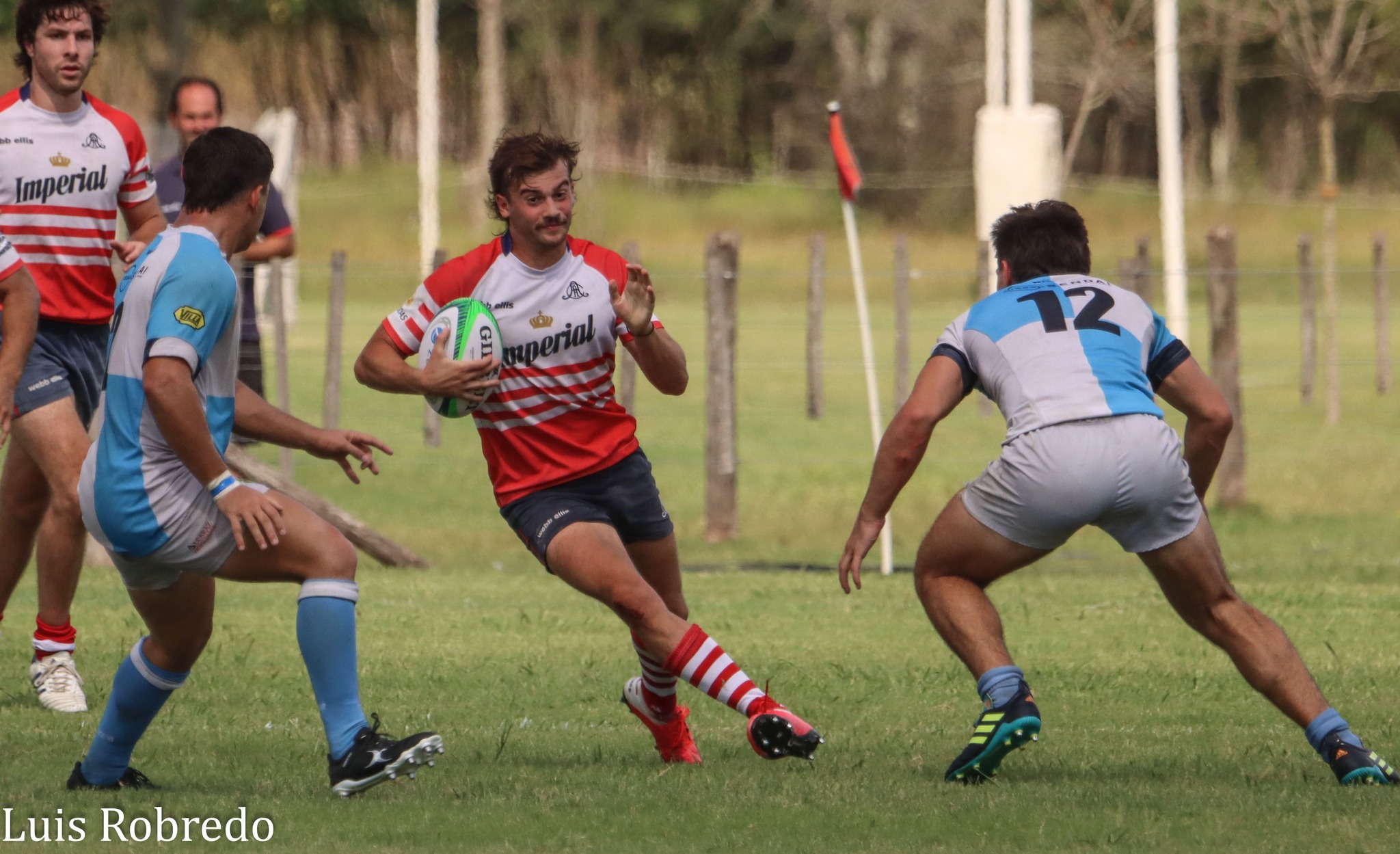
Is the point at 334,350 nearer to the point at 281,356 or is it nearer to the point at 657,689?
the point at 281,356

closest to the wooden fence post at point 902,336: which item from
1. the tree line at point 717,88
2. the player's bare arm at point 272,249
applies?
the player's bare arm at point 272,249

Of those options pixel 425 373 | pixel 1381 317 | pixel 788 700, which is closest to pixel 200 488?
pixel 425 373

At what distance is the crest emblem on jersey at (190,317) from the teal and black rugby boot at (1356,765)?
3443mm

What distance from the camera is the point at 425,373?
5.93m

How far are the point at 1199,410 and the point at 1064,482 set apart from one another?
606 millimetres

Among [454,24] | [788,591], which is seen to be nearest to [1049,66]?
[454,24]

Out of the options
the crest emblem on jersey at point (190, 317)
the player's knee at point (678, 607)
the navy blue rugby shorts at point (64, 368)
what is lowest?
the player's knee at point (678, 607)

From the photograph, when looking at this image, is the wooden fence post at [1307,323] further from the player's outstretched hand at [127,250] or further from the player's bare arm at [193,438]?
the player's bare arm at [193,438]

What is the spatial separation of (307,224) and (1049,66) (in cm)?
1719

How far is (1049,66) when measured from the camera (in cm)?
4038

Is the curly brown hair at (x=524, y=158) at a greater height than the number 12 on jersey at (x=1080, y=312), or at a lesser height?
greater

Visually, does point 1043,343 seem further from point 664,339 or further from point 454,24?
point 454,24

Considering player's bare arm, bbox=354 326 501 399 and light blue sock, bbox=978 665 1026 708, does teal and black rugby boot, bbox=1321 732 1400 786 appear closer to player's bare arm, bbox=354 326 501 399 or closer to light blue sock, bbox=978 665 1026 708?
light blue sock, bbox=978 665 1026 708

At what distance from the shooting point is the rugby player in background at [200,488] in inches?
204
